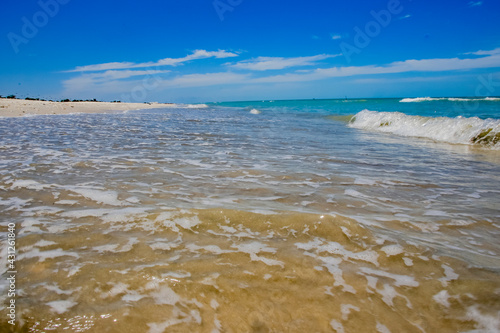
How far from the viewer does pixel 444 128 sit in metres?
11.9

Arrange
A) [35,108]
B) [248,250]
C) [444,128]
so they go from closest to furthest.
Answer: [248,250]
[444,128]
[35,108]

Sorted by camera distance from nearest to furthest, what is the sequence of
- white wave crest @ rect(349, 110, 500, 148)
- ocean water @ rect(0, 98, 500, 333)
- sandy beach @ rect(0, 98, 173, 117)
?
ocean water @ rect(0, 98, 500, 333) < white wave crest @ rect(349, 110, 500, 148) < sandy beach @ rect(0, 98, 173, 117)

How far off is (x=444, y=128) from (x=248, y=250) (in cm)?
1249

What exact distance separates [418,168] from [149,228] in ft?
17.6

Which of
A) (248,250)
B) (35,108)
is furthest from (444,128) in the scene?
(35,108)

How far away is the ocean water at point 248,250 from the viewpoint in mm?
1724

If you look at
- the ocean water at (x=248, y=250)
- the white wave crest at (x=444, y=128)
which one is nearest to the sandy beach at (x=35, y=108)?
the ocean water at (x=248, y=250)

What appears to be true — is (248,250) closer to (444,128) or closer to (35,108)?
(444,128)

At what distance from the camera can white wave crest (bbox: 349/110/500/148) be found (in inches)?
385

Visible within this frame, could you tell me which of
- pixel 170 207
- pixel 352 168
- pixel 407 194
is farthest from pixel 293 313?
pixel 352 168

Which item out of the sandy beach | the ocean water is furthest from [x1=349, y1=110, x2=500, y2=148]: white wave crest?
the sandy beach

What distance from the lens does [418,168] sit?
19.5ft

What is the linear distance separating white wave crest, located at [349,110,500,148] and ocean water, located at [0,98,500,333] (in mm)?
5976

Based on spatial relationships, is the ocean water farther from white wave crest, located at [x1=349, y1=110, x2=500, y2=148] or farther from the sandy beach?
the sandy beach
